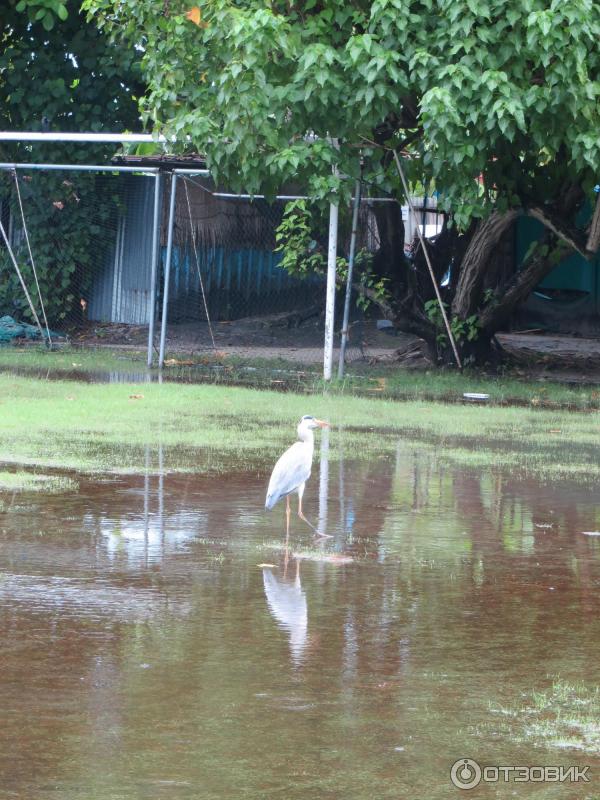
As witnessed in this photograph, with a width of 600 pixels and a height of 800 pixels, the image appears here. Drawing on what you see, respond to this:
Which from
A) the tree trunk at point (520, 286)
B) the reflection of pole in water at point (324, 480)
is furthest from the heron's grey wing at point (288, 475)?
the tree trunk at point (520, 286)

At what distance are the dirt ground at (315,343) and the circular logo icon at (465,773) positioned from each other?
15434 mm

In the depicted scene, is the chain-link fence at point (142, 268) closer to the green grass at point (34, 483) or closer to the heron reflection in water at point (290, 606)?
the green grass at point (34, 483)

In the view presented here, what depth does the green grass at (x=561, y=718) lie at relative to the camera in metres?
4.86

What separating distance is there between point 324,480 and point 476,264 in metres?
9.48

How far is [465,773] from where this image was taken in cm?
451

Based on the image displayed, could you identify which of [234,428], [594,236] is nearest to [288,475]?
[234,428]

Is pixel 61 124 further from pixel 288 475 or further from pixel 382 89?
pixel 288 475

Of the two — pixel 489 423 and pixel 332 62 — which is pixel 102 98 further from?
pixel 489 423

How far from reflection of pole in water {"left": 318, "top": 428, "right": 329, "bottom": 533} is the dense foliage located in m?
12.4

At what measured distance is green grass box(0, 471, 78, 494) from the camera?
31.0 feet

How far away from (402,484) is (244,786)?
6.12m

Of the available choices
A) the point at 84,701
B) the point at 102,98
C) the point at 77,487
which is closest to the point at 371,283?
the point at 102,98

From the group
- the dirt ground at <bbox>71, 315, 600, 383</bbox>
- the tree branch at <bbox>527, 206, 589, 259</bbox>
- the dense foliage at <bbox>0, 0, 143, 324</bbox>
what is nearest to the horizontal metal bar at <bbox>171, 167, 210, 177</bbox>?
the dirt ground at <bbox>71, 315, 600, 383</bbox>

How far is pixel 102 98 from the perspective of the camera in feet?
79.5
